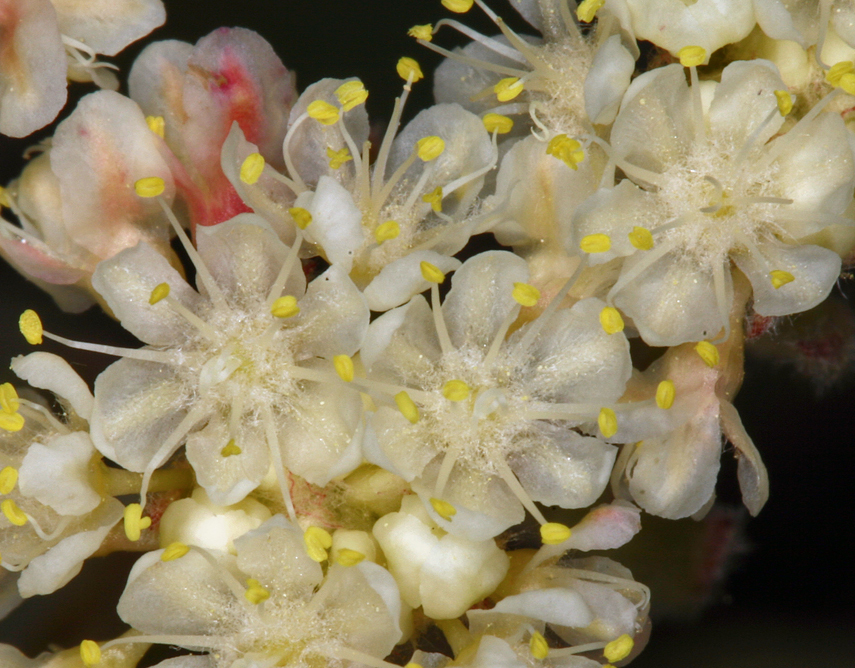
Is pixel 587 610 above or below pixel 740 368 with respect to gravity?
below

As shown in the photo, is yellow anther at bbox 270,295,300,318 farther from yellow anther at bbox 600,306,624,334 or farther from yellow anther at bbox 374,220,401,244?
yellow anther at bbox 600,306,624,334

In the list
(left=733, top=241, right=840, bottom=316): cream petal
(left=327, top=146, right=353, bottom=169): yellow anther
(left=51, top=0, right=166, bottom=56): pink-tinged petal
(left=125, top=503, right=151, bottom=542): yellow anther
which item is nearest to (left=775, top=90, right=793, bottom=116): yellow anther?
(left=733, top=241, right=840, bottom=316): cream petal


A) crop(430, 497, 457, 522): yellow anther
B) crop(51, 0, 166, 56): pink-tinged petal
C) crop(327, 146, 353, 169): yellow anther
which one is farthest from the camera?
crop(51, 0, 166, 56): pink-tinged petal

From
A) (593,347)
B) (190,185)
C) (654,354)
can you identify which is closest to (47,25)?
(190,185)

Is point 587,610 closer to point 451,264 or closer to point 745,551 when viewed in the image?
point 451,264

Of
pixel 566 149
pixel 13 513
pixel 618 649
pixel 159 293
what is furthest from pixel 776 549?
pixel 13 513

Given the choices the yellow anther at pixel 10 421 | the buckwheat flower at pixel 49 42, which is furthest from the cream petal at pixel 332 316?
the buckwheat flower at pixel 49 42

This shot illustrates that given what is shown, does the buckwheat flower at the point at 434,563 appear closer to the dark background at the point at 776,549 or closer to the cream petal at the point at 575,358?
the cream petal at the point at 575,358
